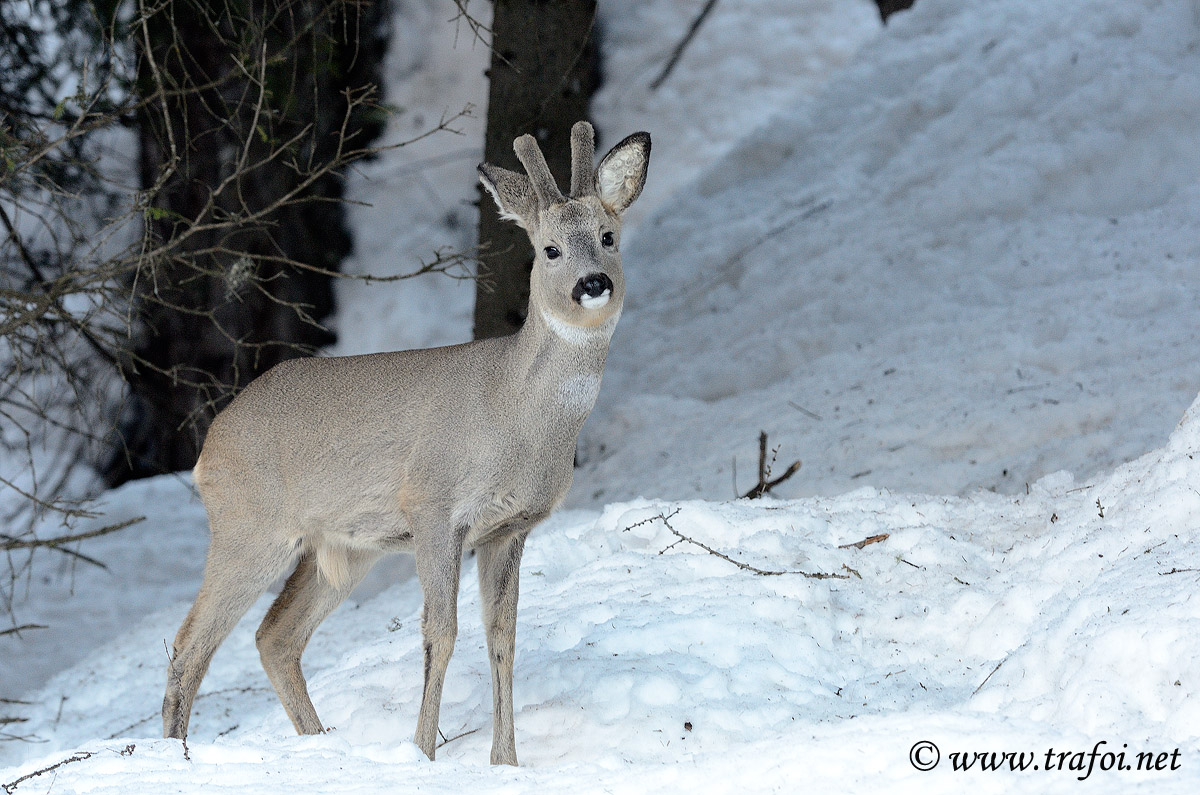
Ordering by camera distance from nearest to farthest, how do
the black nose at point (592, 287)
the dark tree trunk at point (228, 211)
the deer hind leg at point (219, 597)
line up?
1. the black nose at point (592, 287)
2. the deer hind leg at point (219, 597)
3. the dark tree trunk at point (228, 211)

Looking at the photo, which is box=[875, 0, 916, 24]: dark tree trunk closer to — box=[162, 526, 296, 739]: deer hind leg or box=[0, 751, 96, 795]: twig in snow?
box=[162, 526, 296, 739]: deer hind leg

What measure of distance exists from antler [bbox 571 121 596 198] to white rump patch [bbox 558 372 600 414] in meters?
0.69

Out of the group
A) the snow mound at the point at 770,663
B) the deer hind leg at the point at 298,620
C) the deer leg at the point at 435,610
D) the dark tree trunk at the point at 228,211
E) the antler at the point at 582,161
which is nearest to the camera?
the snow mound at the point at 770,663

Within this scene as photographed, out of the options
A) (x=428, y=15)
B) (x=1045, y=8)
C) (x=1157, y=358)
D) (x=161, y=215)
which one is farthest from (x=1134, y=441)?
(x=428, y=15)

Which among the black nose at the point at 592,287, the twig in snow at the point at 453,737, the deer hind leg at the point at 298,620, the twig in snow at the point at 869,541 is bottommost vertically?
the twig in snow at the point at 453,737

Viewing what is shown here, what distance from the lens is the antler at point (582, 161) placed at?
449 cm

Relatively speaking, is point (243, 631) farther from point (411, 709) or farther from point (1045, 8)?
point (1045, 8)

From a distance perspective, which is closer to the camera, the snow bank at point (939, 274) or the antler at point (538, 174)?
the antler at point (538, 174)

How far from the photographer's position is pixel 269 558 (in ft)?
15.6

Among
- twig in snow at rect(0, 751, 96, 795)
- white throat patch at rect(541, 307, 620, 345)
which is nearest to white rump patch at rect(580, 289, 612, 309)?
white throat patch at rect(541, 307, 620, 345)

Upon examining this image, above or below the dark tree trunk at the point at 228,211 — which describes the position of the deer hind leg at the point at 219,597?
below

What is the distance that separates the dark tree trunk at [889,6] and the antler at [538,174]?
948cm

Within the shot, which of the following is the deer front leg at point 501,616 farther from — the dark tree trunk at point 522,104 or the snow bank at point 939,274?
the dark tree trunk at point 522,104

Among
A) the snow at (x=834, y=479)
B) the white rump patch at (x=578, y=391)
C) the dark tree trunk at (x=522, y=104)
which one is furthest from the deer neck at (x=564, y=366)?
the dark tree trunk at (x=522, y=104)
